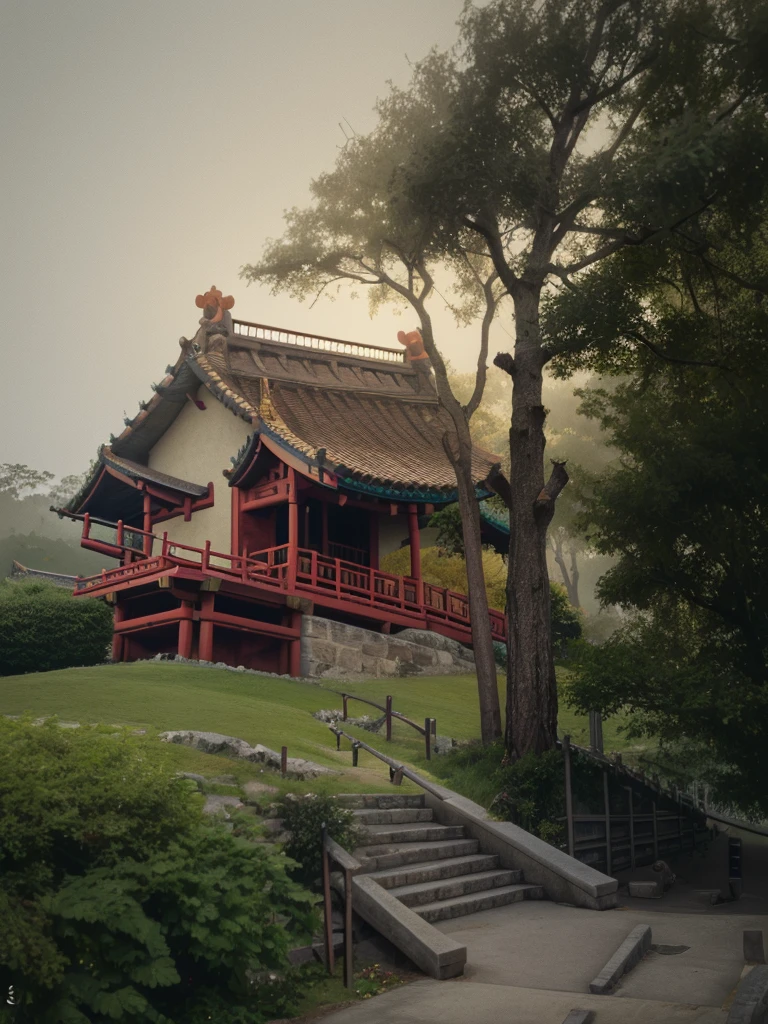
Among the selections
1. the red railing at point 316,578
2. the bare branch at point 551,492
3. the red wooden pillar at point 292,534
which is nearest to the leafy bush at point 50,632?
the red railing at point 316,578

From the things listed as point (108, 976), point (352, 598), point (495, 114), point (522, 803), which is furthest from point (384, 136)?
point (108, 976)

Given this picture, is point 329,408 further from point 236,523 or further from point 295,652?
point 295,652

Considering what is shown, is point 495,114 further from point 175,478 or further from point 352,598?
point 175,478


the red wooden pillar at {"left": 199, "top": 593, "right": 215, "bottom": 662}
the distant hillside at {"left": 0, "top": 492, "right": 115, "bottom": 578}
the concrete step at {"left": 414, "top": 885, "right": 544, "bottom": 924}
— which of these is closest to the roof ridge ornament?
the red wooden pillar at {"left": 199, "top": 593, "right": 215, "bottom": 662}

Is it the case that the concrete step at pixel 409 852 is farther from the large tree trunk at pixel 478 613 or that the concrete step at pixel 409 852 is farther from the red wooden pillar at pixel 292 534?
the red wooden pillar at pixel 292 534

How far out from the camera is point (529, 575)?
13.7m

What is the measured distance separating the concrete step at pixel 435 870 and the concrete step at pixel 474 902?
0.89 feet

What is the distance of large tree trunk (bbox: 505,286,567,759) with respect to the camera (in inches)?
518

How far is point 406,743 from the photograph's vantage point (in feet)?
49.9

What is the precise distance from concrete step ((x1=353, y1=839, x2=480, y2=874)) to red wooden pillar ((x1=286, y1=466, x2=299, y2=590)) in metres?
11.1

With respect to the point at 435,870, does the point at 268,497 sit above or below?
above

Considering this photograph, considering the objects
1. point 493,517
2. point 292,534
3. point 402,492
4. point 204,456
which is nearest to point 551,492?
point 292,534

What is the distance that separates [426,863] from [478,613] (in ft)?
21.9

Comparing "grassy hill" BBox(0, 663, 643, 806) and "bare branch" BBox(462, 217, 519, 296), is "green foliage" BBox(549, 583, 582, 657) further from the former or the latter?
"bare branch" BBox(462, 217, 519, 296)
